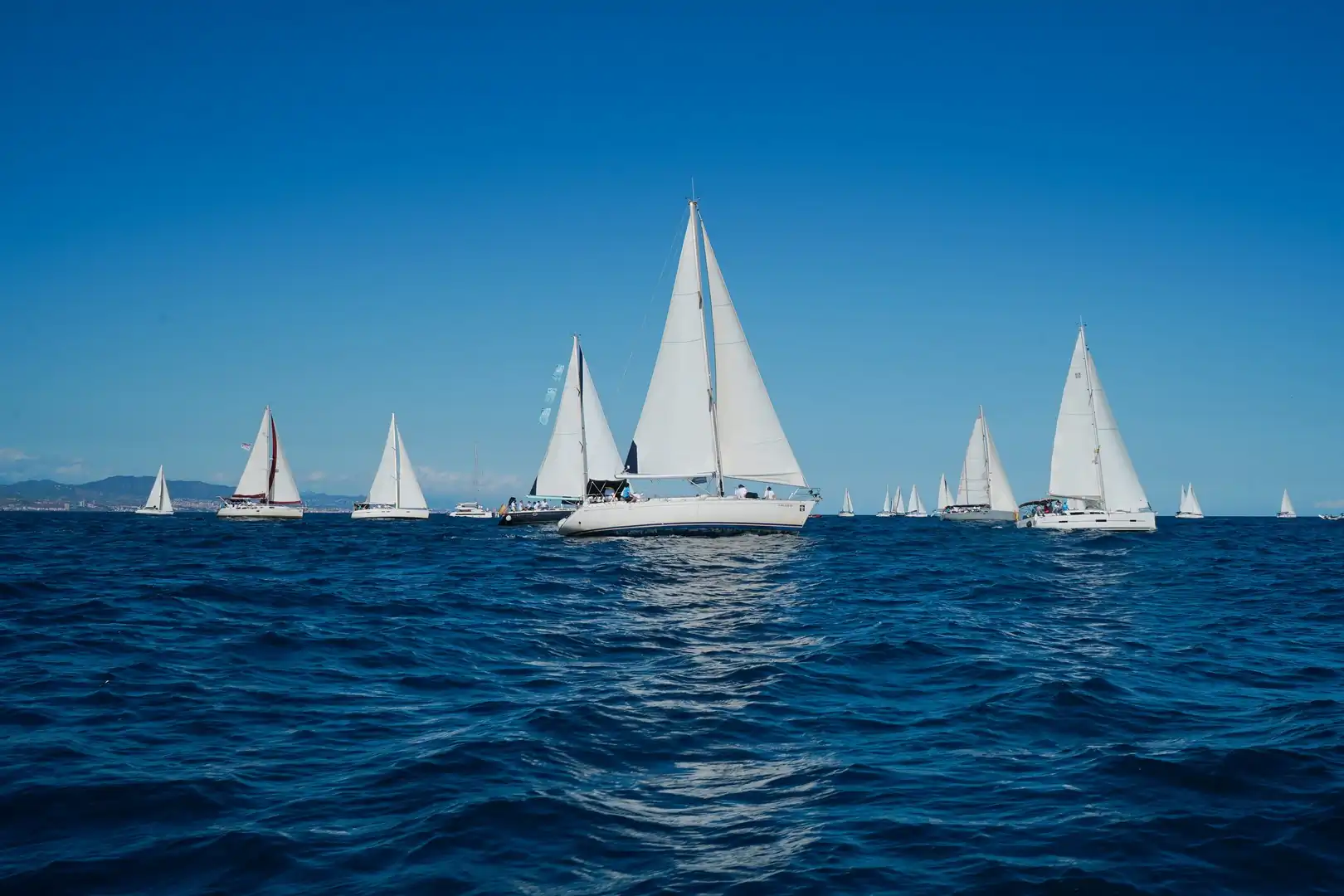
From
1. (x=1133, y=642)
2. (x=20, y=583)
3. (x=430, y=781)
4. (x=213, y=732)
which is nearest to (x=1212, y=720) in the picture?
(x=1133, y=642)

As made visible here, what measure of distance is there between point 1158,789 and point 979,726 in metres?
2.06

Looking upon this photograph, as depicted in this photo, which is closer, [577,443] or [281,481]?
[577,443]

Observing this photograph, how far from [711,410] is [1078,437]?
29459mm

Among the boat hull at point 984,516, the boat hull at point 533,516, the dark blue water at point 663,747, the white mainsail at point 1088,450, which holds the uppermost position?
the white mainsail at point 1088,450

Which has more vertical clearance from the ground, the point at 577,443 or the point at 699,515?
the point at 577,443

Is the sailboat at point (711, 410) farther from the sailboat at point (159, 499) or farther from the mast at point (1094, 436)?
the sailboat at point (159, 499)

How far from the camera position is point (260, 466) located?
7819 centimetres

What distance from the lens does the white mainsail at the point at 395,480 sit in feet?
285

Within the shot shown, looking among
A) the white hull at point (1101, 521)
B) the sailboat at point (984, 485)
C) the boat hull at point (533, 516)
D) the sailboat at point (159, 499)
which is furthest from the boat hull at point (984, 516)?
the sailboat at point (159, 499)

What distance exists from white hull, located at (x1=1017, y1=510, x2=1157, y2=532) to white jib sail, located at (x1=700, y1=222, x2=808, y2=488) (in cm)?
2636

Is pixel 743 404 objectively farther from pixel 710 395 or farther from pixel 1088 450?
pixel 1088 450

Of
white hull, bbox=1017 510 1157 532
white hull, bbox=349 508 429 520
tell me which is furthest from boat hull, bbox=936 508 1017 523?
white hull, bbox=349 508 429 520

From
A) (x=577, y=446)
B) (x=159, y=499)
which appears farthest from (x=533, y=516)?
(x=159, y=499)

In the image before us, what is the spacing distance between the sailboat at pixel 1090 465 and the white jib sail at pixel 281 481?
210 feet
